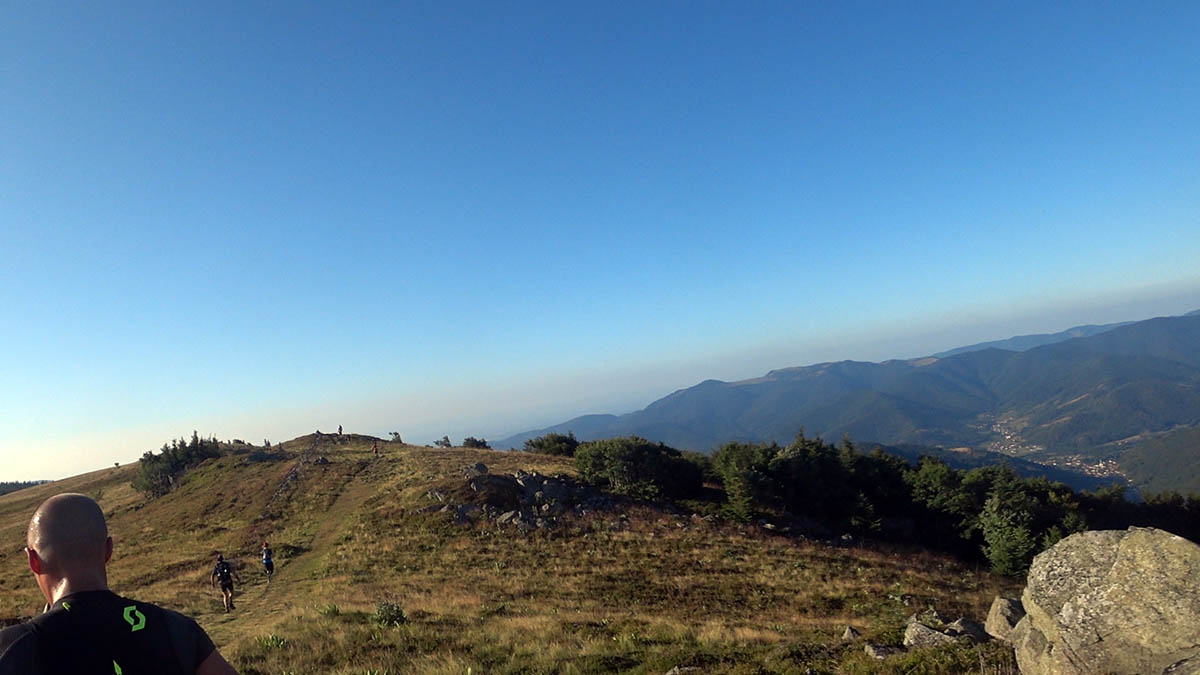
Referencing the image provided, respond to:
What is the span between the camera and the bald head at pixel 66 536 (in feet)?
11.5

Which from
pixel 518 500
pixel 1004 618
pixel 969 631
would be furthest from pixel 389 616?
pixel 518 500

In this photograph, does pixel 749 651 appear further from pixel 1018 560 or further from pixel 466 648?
pixel 1018 560

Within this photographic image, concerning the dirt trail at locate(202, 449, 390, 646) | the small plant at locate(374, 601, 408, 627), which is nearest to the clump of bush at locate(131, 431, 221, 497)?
the dirt trail at locate(202, 449, 390, 646)

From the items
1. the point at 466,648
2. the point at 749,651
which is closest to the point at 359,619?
the point at 466,648

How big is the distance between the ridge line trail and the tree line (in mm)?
19861

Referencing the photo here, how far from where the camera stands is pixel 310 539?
1416 inches

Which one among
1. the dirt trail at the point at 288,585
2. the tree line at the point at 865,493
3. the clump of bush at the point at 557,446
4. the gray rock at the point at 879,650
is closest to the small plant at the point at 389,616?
the dirt trail at the point at 288,585

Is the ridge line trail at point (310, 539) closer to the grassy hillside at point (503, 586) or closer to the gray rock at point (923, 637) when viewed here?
the grassy hillside at point (503, 586)

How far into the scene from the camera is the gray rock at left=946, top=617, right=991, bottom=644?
38.6 ft

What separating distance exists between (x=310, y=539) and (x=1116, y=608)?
39.5 m

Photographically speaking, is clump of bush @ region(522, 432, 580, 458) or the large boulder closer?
the large boulder

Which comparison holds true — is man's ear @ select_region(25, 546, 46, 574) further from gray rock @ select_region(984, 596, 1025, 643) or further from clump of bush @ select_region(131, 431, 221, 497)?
clump of bush @ select_region(131, 431, 221, 497)

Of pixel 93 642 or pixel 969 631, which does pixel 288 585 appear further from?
pixel 93 642

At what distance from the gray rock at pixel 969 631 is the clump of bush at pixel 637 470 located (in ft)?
105
